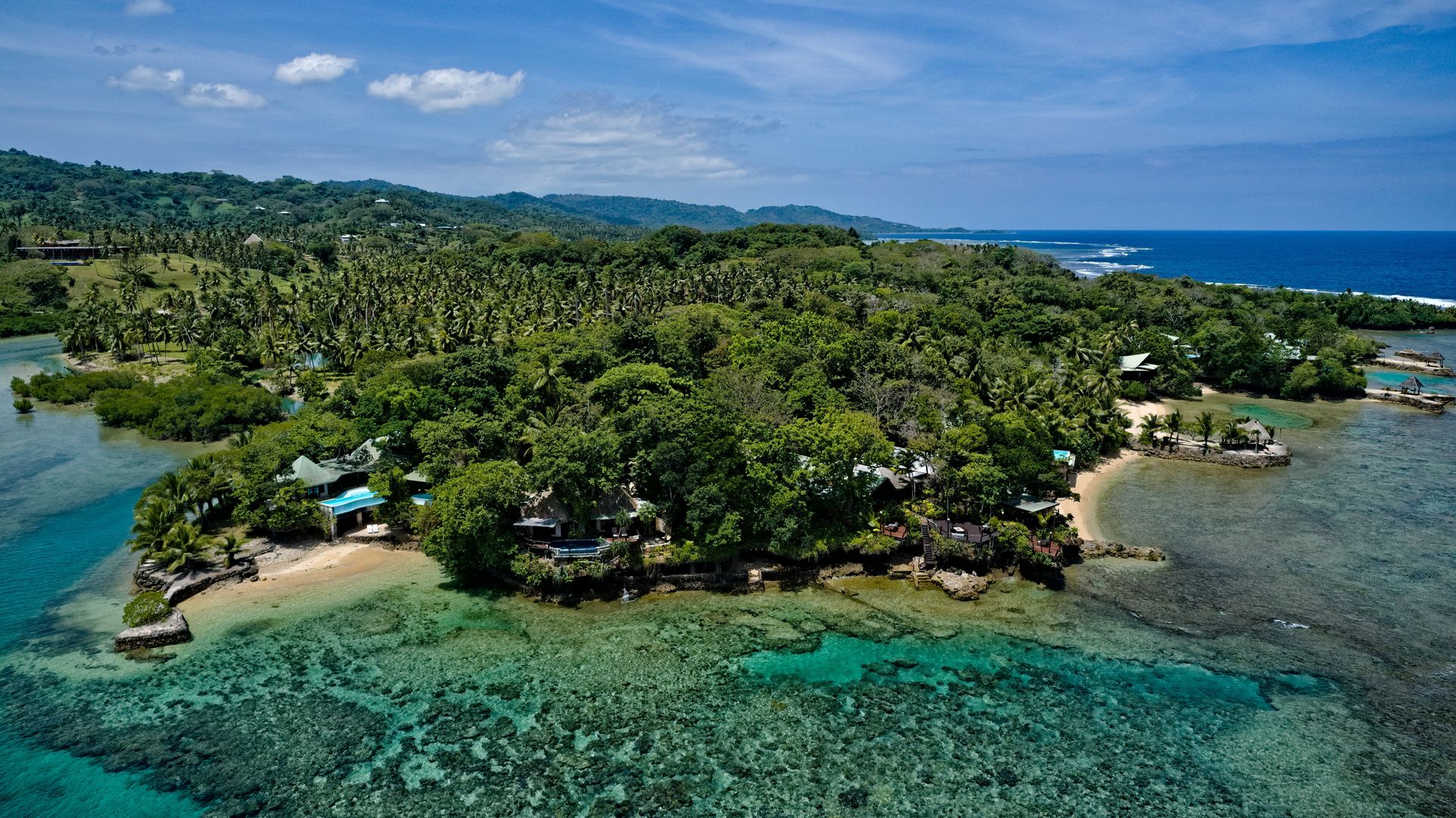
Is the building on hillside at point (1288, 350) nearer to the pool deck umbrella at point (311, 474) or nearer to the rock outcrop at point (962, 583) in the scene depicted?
the rock outcrop at point (962, 583)

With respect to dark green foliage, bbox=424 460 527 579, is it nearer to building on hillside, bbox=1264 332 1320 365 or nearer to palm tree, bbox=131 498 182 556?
palm tree, bbox=131 498 182 556

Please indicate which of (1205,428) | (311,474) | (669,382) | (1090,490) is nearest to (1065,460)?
(1090,490)

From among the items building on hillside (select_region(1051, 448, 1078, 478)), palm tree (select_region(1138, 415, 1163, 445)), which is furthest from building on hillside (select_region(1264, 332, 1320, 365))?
building on hillside (select_region(1051, 448, 1078, 478))

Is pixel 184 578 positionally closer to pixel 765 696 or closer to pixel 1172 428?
pixel 765 696

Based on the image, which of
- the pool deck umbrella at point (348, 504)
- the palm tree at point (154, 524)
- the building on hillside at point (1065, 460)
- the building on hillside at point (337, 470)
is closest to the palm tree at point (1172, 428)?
the building on hillside at point (1065, 460)

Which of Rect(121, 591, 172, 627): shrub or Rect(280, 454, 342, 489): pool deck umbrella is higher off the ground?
Rect(280, 454, 342, 489): pool deck umbrella
